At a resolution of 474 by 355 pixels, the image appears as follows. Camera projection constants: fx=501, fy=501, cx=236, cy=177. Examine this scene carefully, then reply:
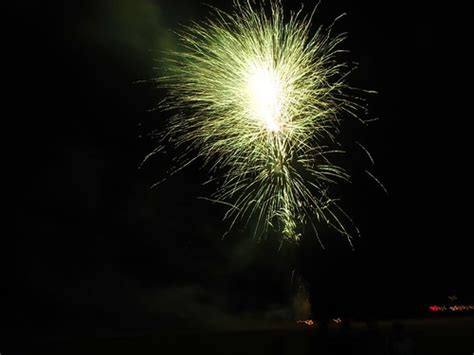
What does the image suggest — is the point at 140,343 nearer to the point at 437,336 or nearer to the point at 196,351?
the point at 196,351

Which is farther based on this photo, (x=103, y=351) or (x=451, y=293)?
(x=451, y=293)

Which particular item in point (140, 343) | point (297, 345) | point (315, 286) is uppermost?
point (315, 286)

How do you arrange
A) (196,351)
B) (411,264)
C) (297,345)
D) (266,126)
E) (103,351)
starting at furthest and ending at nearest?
(411,264) < (103,351) < (196,351) < (266,126) < (297,345)

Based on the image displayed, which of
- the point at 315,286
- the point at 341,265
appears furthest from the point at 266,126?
the point at 341,265

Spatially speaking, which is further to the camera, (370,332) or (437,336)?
(437,336)

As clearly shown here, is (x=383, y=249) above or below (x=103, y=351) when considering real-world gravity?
above

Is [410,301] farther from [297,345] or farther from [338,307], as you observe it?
[297,345]

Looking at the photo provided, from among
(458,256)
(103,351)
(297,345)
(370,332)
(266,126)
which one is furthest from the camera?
(458,256)

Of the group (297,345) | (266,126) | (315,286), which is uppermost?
(266,126)

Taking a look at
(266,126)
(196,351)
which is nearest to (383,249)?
(196,351)
